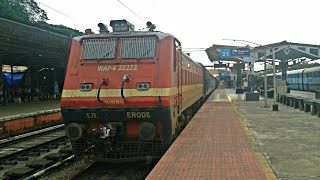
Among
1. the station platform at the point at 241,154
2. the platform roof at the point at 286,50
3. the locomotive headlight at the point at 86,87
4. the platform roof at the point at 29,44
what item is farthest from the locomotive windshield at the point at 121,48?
the platform roof at the point at 286,50

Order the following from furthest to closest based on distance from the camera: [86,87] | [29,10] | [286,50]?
[29,10]
[286,50]
[86,87]

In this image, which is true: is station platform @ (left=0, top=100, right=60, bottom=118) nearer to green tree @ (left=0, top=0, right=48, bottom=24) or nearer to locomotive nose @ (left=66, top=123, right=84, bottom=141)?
locomotive nose @ (left=66, top=123, right=84, bottom=141)

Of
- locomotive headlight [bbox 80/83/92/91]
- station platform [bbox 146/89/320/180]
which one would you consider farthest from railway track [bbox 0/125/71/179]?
station platform [bbox 146/89/320/180]

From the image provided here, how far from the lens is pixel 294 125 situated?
14438mm

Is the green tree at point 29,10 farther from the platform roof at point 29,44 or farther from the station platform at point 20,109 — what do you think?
the station platform at point 20,109

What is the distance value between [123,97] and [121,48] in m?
1.37

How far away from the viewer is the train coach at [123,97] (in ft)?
28.2

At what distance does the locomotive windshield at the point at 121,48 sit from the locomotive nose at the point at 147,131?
1676 millimetres

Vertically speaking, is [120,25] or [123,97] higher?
[120,25]

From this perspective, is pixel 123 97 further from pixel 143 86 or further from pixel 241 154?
pixel 241 154

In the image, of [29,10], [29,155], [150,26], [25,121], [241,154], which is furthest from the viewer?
[29,10]

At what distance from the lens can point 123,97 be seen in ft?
28.4

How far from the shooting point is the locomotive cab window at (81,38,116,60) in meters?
9.36

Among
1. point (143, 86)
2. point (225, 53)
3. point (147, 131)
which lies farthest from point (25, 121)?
point (225, 53)
